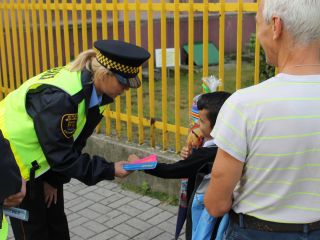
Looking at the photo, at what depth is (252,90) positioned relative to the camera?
1.50m

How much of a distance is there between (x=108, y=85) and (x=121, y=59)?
0.16 metres

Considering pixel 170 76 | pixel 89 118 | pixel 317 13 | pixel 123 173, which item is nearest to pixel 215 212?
pixel 317 13

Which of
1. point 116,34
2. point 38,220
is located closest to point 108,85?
point 38,220

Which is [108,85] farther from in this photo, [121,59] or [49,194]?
[49,194]

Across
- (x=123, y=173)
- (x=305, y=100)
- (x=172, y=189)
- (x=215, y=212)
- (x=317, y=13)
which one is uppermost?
(x=317, y=13)

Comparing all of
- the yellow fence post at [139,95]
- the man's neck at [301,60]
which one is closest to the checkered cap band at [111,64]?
the man's neck at [301,60]

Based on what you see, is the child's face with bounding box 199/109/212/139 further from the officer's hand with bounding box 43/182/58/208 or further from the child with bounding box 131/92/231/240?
the officer's hand with bounding box 43/182/58/208

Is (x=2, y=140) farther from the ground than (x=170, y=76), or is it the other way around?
(x=2, y=140)

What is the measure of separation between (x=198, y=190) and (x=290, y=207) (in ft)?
2.00

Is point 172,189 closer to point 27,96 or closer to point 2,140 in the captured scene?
point 27,96

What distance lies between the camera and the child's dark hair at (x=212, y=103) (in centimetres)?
247

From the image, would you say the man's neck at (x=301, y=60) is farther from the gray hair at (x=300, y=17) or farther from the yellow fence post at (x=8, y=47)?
the yellow fence post at (x=8, y=47)

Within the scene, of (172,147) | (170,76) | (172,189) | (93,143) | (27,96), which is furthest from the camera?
(170,76)

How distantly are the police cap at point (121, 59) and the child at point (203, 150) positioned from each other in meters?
0.40
